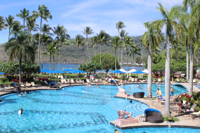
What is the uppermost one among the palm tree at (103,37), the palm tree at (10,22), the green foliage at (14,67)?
the palm tree at (10,22)

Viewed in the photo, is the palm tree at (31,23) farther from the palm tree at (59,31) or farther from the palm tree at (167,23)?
the palm tree at (167,23)

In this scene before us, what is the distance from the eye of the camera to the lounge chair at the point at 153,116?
11.9 meters

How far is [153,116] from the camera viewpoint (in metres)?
12.4

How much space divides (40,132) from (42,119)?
9.14ft

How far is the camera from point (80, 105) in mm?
18500

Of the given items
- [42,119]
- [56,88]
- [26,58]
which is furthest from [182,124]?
[26,58]

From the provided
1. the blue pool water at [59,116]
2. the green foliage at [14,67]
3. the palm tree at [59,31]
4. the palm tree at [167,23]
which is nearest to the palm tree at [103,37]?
the palm tree at [59,31]

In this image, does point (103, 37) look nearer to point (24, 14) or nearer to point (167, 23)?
point (24, 14)

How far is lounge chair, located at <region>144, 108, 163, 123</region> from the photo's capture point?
39.2ft

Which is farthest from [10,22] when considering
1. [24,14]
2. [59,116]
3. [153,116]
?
[153,116]

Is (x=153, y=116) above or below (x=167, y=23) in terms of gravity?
below

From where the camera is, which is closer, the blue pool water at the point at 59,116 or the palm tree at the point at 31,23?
the blue pool water at the point at 59,116

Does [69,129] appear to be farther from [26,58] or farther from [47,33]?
[47,33]

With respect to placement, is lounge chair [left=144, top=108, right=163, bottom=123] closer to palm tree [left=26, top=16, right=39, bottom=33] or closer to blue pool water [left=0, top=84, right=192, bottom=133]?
blue pool water [left=0, top=84, right=192, bottom=133]
